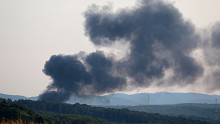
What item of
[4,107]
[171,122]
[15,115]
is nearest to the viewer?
[15,115]

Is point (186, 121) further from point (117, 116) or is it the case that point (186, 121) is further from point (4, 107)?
point (4, 107)

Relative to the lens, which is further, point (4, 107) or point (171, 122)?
point (171, 122)

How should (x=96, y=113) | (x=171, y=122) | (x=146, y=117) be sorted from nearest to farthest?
(x=171, y=122), (x=146, y=117), (x=96, y=113)

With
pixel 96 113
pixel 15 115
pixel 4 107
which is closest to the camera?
pixel 15 115

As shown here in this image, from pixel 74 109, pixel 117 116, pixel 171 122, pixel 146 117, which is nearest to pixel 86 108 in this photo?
pixel 74 109

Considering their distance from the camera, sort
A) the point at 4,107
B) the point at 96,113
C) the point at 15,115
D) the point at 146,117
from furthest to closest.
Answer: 1. the point at 96,113
2. the point at 146,117
3. the point at 4,107
4. the point at 15,115

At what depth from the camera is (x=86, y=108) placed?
191625 millimetres

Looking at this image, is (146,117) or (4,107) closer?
(4,107)

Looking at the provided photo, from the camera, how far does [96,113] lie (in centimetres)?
18462

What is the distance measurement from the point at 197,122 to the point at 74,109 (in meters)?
65.5

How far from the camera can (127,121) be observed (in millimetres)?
171250

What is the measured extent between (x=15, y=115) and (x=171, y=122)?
298 feet

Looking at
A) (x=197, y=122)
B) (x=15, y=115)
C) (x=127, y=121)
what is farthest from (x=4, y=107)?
(x=197, y=122)

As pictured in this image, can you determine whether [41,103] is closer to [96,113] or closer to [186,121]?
[96,113]
